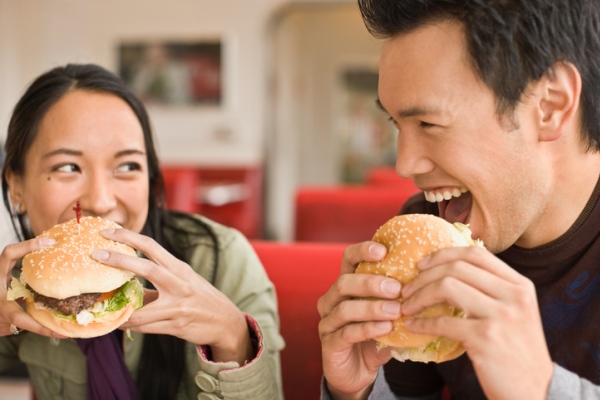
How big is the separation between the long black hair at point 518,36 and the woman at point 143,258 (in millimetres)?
771

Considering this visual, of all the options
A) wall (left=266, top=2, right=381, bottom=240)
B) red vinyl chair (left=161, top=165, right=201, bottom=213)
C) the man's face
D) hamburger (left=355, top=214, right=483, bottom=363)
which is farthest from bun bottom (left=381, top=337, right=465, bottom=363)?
wall (left=266, top=2, right=381, bottom=240)

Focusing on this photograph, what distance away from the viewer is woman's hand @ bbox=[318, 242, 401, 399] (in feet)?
3.80

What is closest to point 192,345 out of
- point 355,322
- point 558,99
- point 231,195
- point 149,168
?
point 149,168

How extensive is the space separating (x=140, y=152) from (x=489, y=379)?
43.6 inches

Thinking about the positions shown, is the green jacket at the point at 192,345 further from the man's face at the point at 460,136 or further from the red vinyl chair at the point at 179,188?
the red vinyl chair at the point at 179,188

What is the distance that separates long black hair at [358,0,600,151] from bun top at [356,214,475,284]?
25 cm

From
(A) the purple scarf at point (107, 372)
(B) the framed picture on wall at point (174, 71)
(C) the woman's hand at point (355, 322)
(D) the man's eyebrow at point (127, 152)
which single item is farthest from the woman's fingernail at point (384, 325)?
(B) the framed picture on wall at point (174, 71)

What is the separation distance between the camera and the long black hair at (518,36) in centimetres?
122

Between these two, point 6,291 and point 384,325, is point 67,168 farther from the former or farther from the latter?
point 384,325

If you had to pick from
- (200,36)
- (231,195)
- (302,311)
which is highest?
(200,36)

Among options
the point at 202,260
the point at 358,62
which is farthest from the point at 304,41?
the point at 202,260

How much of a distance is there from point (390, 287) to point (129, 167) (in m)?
0.90

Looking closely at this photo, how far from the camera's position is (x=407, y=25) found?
130 centimetres

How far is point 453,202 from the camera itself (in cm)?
146
